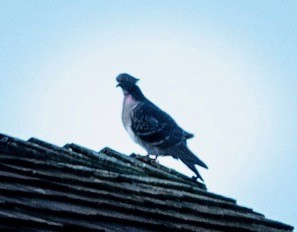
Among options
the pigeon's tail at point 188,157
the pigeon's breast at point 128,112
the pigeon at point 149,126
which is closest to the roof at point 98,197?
the pigeon's tail at point 188,157

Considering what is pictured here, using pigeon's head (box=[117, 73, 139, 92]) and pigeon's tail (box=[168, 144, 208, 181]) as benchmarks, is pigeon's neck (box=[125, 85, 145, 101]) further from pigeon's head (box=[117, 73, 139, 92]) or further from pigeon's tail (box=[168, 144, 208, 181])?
pigeon's tail (box=[168, 144, 208, 181])

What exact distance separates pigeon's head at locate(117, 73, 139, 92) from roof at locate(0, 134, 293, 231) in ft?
15.8

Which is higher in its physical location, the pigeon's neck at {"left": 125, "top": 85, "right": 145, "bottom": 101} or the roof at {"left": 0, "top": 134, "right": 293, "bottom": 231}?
the pigeon's neck at {"left": 125, "top": 85, "right": 145, "bottom": 101}

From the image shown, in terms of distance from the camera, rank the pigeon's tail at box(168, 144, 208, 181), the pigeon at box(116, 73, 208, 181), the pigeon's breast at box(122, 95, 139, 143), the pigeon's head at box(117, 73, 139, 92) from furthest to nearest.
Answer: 1. the pigeon's head at box(117, 73, 139, 92)
2. the pigeon's breast at box(122, 95, 139, 143)
3. the pigeon at box(116, 73, 208, 181)
4. the pigeon's tail at box(168, 144, 208, 181)

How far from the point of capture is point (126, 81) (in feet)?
30.4

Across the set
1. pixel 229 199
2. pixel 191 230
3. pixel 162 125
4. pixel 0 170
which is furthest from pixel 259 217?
pixel 162 125

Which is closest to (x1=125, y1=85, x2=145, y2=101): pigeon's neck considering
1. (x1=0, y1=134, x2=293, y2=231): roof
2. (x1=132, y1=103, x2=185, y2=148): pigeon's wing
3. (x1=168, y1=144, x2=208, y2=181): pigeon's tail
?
(x1=132, y1=103, x2=185, y2=148): pigeon's wing

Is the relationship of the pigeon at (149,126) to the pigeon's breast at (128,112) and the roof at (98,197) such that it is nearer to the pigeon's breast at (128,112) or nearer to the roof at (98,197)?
the pigeon's breast at (128,112)

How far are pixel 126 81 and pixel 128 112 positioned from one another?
1.45ft

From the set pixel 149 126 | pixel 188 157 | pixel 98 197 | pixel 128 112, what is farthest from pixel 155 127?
pixel 98 197

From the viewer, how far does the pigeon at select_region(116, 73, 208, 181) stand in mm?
8664

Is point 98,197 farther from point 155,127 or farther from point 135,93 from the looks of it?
point 135,93

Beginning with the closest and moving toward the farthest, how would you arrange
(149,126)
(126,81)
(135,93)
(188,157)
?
1. (188,157)
2. (149,126)
3. (126,81)
4. (135,93)

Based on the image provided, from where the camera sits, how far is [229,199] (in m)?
4.06
